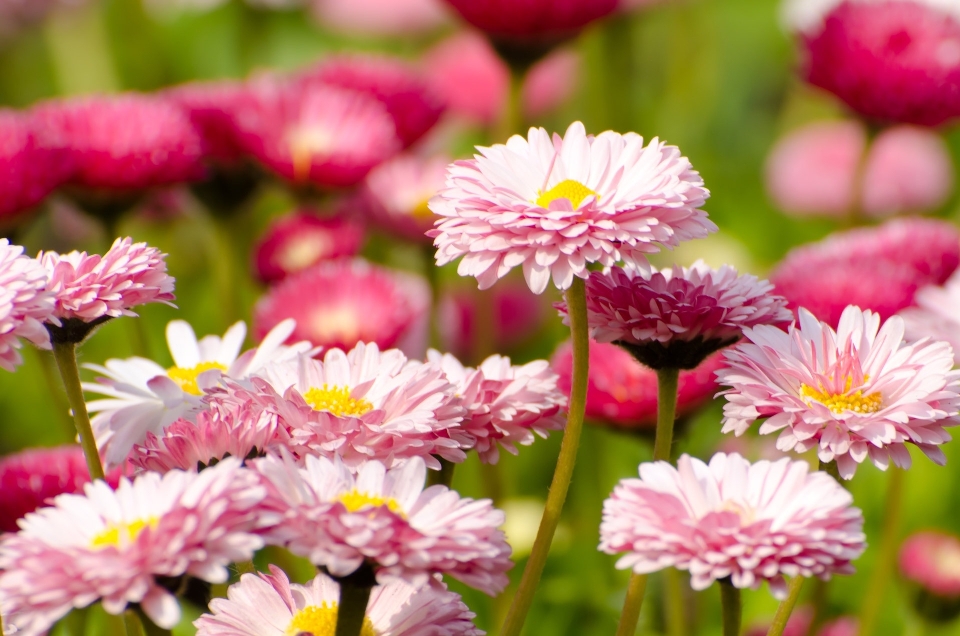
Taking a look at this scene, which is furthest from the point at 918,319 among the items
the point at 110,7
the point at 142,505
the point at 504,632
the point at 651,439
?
the point at 110,7

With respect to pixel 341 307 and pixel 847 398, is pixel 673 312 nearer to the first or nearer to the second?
pixel 847 398

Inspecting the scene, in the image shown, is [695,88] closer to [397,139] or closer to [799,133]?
[799,133]

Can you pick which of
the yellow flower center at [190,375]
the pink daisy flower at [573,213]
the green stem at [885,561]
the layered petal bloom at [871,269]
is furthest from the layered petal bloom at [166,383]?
the green stem at [885,561]

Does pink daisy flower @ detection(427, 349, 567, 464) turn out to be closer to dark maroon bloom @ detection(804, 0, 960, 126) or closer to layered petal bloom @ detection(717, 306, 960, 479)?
layered petal bloom @ detection(717, 306, 960, 479)


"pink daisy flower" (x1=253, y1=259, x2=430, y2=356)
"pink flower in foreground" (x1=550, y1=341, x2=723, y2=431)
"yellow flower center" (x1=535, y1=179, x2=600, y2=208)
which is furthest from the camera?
"pink daisy flower" (x1=253, y1=259, x2=430, y2=356)

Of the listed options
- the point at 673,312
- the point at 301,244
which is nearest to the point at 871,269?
the point at 673,312

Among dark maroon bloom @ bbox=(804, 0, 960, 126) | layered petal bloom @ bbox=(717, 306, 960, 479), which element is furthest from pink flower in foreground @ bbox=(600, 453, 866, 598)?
dark maroon bloom @ bbox=(804, 0, 960, 126)
